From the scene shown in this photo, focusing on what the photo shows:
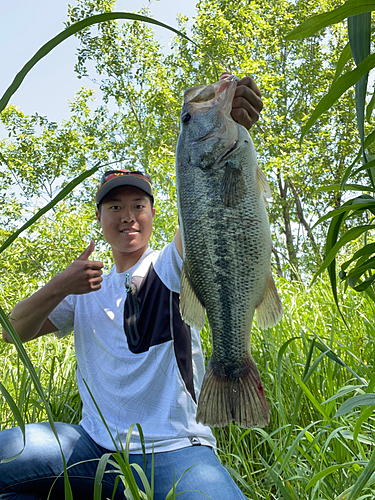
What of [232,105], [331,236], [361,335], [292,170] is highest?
[292,170]

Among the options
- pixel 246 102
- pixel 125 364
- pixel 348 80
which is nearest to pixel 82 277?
pixel 125 364

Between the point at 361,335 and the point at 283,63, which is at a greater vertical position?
the point at 283,63

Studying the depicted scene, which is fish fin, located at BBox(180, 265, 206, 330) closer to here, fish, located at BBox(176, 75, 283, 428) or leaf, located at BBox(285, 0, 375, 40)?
fish, located at BBox(176, 75, 283, 428)

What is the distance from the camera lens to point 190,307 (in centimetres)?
140

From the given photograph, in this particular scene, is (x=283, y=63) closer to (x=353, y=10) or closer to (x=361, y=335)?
(x=361, y=335)

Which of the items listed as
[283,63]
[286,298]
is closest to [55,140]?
[283,63]

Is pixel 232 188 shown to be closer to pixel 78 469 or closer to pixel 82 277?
pixel 82 277

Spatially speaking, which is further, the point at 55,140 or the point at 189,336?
the point at 55,140

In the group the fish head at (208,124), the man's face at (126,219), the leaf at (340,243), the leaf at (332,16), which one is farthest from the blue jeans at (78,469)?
the leaf at (332,16)

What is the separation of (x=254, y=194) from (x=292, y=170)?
1179cm

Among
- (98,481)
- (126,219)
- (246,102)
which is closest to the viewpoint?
(98,481)

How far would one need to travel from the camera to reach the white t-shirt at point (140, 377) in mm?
2039

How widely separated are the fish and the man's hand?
0.04m

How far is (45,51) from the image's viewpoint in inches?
23.7
